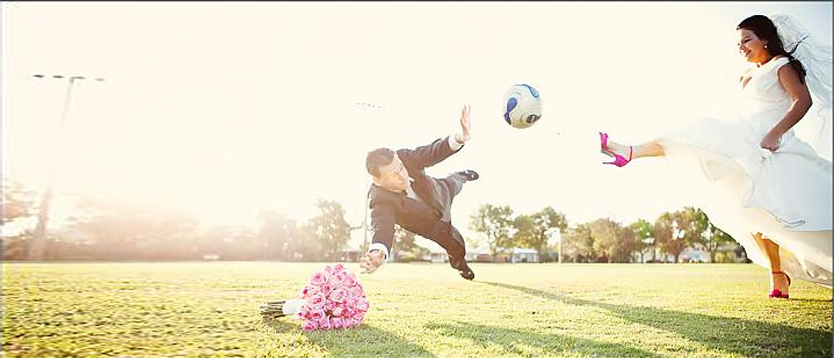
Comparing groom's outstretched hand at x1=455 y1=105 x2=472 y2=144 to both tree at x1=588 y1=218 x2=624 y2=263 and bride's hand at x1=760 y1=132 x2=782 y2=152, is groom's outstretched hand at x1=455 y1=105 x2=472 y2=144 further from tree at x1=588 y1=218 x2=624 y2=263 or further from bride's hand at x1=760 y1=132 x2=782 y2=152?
tree at x1=588 y1=218 x2=624 y2=263

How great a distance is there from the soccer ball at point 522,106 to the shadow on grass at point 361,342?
1.68 meters

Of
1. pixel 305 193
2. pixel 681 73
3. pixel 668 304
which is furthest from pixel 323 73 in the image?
pixel 668 304

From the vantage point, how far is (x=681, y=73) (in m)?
5.30

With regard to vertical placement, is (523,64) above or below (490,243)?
above

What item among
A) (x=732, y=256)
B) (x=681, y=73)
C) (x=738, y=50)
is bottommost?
(x=732, y=256)

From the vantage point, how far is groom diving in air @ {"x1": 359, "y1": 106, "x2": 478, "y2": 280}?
358cm

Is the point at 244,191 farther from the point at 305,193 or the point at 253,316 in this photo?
the point at 253,316

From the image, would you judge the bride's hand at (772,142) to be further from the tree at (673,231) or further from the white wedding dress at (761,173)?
the tree at (673,231)

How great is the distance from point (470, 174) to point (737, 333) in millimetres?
2651

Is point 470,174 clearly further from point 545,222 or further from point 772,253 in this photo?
point 545,222

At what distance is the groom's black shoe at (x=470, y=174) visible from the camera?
16.3 feet

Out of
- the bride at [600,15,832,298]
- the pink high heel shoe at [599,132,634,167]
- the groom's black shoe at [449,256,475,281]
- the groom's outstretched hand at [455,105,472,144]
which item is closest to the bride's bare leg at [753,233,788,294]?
the bride at [600,15,832,298]

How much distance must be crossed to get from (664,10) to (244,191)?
26.6 ft

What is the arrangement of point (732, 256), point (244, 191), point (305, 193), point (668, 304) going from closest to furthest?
point (668, 304) → point (305, 193) → point (244, 191) → point (732, 256)
